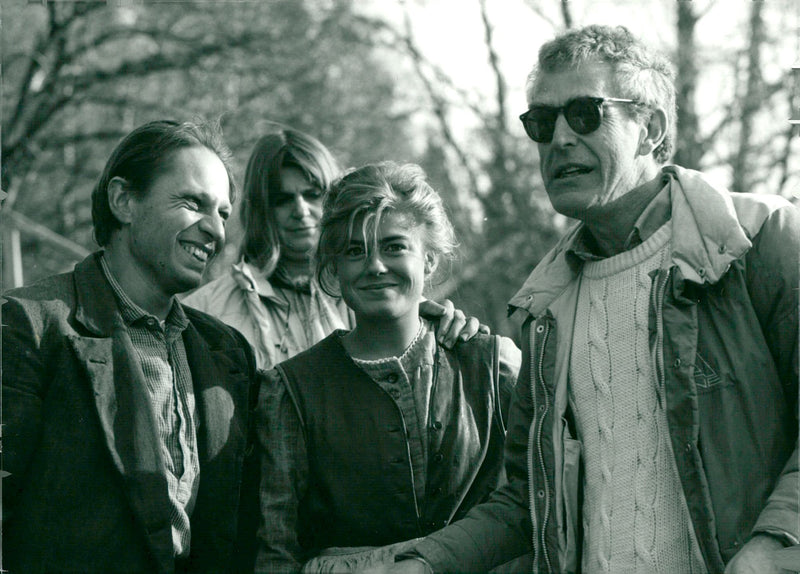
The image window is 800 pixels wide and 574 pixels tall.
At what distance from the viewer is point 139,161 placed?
3129 millimetres

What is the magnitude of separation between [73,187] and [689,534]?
1625 cm

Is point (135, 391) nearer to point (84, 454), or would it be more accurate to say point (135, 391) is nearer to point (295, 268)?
point (84, 454)

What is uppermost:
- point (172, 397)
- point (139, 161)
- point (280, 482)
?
point (139, 161)

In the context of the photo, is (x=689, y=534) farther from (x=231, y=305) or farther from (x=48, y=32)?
(x=48, y=32)

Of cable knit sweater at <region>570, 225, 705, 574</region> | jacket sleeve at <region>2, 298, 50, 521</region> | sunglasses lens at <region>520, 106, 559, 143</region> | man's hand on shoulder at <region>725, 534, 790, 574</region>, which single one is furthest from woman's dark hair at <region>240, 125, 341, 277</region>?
man's hand on shoulder at <region>725, 534, 790, 574</region>

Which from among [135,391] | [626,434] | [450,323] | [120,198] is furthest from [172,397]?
[626,434]

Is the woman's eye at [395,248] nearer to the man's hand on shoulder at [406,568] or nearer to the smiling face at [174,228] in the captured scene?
the smiling face at [174,228]

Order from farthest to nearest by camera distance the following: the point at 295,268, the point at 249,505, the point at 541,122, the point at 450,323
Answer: the point at 295,268
the point at 450,323
the point at 249,505
the point at 541,122

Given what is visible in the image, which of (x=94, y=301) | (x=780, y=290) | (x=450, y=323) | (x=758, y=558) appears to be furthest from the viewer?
(x=450, y=323)

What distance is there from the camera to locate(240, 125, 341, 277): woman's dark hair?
421cm

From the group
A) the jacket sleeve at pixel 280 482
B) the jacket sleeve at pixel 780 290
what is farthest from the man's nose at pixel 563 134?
the jacket sleeve at pixel 280 482

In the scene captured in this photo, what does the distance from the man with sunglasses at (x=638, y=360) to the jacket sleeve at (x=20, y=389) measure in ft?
3.58

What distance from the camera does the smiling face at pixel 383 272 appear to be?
3250mm

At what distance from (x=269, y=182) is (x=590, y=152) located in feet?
5.51
